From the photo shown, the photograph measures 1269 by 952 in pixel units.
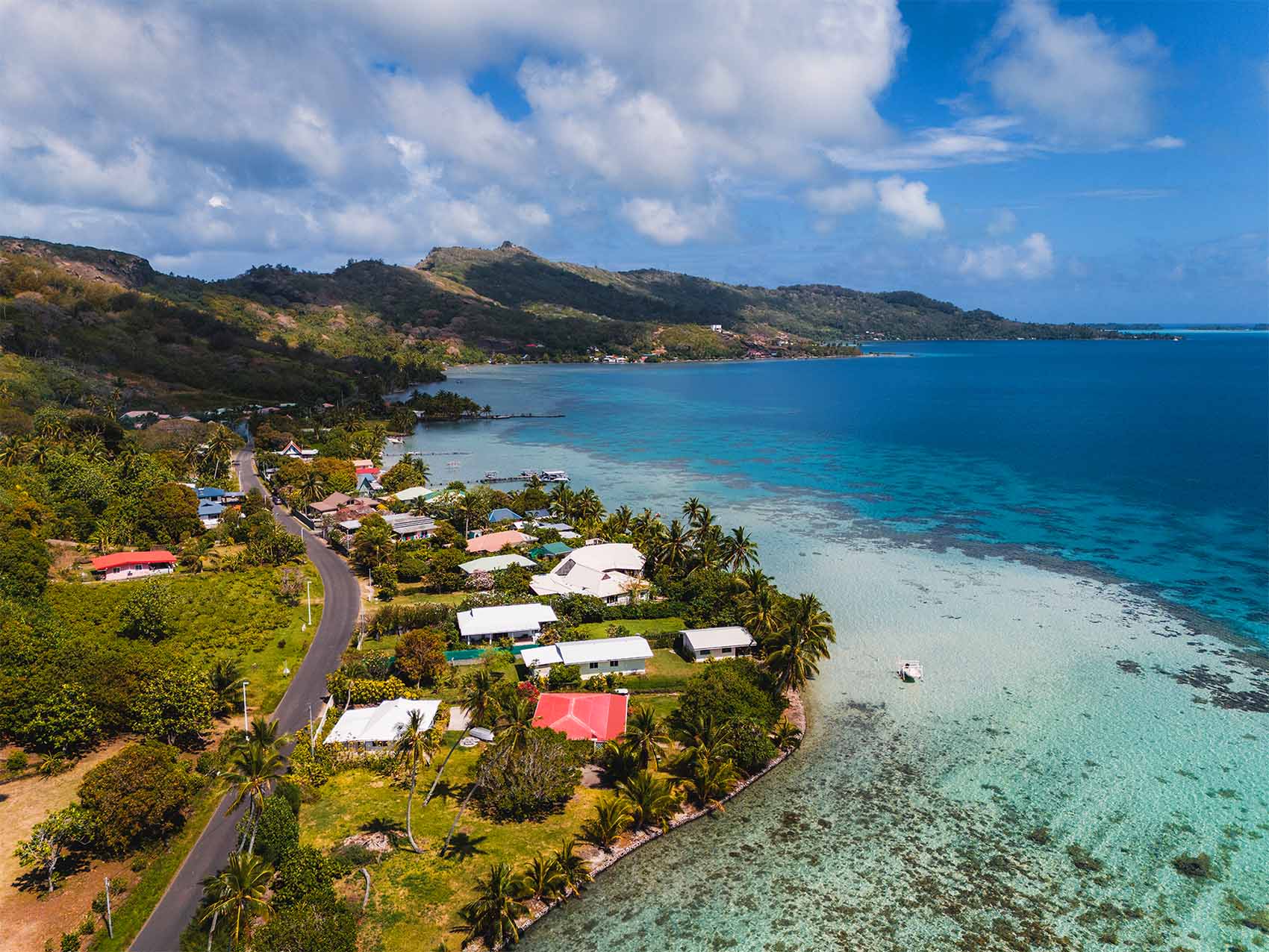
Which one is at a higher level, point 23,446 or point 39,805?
point 23,446

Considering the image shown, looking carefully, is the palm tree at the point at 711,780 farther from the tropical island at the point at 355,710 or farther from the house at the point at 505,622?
the house at the point at 505,622

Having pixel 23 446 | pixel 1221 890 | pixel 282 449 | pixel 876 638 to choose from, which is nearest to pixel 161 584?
pixel 23 446

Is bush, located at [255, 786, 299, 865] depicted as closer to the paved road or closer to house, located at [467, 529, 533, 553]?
the paved road

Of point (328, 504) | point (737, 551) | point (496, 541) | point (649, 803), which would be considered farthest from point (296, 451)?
point (649, 803)

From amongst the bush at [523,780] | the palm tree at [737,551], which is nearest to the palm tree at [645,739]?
the bush at [523,780]

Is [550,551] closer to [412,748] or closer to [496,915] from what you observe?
[412,748]

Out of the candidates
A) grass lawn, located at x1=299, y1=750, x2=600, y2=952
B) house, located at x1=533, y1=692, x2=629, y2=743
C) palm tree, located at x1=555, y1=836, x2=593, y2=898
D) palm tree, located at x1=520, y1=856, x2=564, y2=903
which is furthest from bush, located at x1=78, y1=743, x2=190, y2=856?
palm tree, located at x1=555, y1=836, x2=593, y2=898

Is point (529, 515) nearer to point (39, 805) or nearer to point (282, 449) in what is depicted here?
point (39, 805)
